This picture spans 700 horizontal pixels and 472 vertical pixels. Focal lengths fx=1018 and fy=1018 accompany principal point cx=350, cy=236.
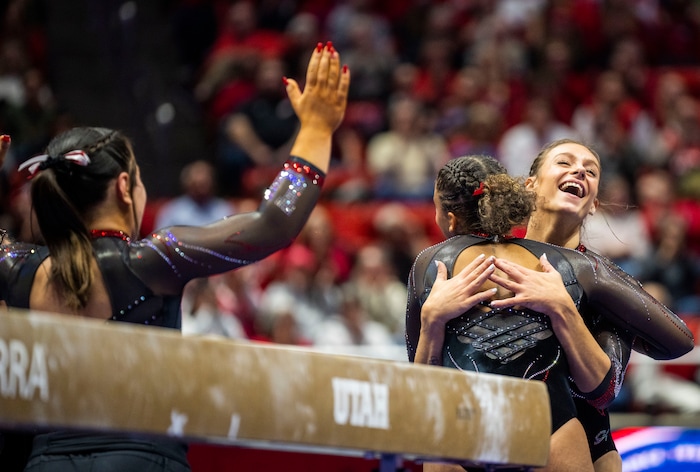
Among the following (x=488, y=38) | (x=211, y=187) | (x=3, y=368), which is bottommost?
(x=3, y=368)

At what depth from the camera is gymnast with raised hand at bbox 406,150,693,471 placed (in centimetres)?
294

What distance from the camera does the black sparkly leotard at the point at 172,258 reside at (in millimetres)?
2535

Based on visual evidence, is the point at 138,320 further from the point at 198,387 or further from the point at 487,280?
the point at 487,280

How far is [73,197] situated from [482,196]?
4.01 feet

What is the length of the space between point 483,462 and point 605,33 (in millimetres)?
9161

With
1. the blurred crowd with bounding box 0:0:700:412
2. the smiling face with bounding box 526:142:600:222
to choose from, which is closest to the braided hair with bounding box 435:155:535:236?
the smiling face with bounding box 526:142:600:222

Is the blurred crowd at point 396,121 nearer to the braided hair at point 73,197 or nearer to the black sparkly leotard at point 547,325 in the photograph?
the black sparkly leotard at point 547,325

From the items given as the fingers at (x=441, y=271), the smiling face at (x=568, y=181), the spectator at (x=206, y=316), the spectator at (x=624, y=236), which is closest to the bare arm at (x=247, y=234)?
the fingers at (x=441, y=271)

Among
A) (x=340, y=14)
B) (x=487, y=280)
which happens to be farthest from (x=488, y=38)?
(x=487, y=280)

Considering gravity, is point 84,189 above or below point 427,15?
below

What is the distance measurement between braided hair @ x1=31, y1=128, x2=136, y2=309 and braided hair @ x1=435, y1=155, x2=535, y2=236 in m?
1.01

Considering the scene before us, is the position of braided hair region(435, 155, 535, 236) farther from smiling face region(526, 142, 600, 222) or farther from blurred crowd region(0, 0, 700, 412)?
blurred crowd region(0, 0, 700, 412)

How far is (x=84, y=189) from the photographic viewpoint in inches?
106

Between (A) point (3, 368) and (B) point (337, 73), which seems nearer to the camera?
(A) point (3, 368)
